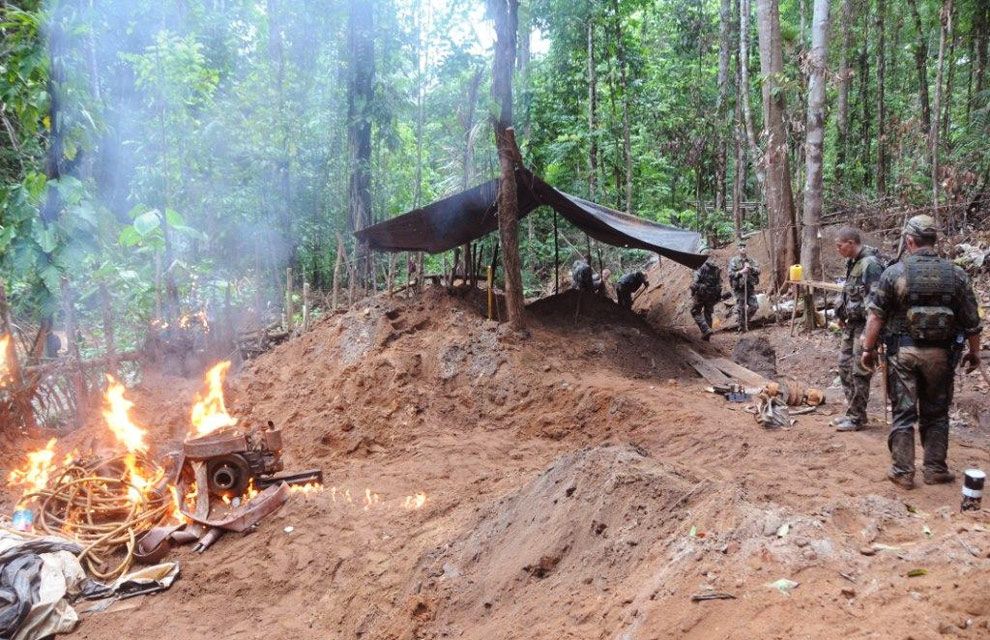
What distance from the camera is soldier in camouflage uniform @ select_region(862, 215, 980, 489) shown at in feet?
15.1

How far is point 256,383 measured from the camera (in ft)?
32.8

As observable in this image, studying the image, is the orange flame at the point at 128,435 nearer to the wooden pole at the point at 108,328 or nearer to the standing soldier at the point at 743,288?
the wooden pole at the point at 108,328

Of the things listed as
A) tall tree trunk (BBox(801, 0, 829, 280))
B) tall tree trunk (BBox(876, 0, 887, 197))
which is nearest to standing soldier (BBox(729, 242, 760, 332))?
tall tree trunk (BBox(801, 0, 829, 280))

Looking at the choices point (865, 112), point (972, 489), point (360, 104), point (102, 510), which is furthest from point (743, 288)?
point (102, 510)

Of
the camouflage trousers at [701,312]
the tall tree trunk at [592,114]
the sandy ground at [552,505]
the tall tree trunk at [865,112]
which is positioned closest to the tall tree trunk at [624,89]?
the tall tree trunk at [592,114]

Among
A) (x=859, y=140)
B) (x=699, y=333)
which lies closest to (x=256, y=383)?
(x=699, y=333)

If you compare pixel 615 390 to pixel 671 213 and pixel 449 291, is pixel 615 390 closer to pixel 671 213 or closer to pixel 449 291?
pixel 449 291

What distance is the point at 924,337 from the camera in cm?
463

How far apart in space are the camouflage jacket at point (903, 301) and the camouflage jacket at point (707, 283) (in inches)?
263

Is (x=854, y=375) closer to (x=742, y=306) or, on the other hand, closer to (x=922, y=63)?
(x=742, y=306)

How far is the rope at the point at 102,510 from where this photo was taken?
18.0 feet

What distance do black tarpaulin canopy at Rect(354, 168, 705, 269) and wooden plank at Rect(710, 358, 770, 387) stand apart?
1531 millimetres

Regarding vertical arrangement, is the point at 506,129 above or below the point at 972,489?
above

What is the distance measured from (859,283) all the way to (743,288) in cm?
617
